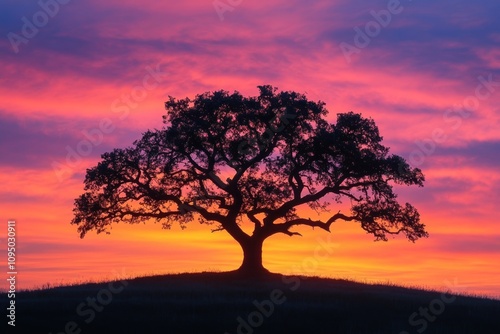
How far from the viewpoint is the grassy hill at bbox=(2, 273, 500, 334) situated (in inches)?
1502

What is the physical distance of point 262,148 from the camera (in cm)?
5875

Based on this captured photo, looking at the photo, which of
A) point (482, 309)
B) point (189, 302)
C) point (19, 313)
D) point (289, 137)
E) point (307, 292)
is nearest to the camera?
point (19, 313)

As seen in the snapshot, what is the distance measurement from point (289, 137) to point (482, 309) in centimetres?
1869

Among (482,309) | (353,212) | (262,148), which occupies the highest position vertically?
(262,148)

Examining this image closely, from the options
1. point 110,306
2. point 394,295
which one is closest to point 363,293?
point 394,295

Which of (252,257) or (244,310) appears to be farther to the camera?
(252,257)

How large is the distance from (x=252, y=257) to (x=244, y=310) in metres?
17.8

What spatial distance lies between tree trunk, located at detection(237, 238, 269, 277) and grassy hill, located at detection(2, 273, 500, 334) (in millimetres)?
4947

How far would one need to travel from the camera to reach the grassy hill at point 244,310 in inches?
1502

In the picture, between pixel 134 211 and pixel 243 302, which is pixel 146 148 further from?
pixel 243 302

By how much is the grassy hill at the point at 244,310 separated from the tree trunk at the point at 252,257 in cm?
495

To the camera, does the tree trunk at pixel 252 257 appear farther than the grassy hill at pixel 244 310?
Yes

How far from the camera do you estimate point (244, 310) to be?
41.7 m

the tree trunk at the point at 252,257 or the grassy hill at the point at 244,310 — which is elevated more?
the tree trunk at the point at 252,257
